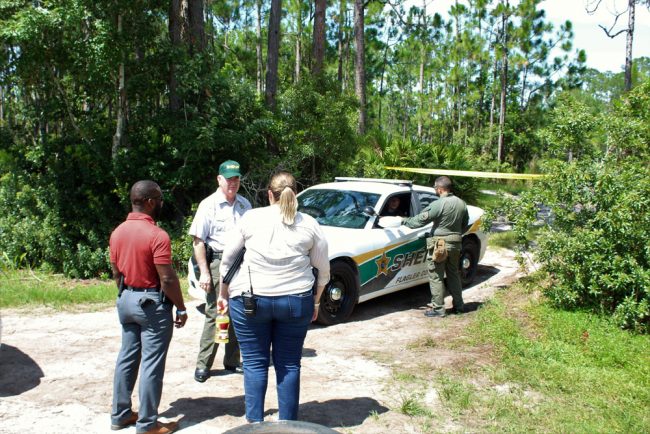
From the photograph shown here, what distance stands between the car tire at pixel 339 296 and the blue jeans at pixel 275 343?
318cm

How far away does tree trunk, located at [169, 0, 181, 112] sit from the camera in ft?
38.3

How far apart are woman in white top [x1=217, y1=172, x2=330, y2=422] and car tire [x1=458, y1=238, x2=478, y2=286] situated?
233 inches

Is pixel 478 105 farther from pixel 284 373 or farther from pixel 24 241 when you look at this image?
pixel 284 373

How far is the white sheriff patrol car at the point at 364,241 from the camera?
24.6 feet

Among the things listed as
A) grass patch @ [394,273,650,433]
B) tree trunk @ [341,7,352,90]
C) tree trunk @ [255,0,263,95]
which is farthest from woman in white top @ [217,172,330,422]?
tree trunk @ [341,7,352,90]

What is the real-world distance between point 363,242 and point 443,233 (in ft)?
3.49

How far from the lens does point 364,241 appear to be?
777cm

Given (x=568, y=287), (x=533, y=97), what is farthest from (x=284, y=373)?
(x=533, y=97)

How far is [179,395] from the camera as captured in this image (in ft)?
17.2

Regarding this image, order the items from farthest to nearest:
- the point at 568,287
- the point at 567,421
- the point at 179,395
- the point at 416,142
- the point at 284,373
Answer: the point at 416,142, the point at 568,287, the point at 179,395, the point at 567,421, the point at 284,373

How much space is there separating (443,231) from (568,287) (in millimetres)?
1668

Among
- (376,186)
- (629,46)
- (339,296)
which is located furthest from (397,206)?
(629,46)

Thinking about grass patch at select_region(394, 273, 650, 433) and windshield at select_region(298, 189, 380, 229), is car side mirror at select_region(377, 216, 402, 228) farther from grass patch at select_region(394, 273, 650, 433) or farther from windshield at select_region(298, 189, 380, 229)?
grass patch at select_region(394, 273, 650, 433)

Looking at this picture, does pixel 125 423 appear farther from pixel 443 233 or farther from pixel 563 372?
pixel 443 233
